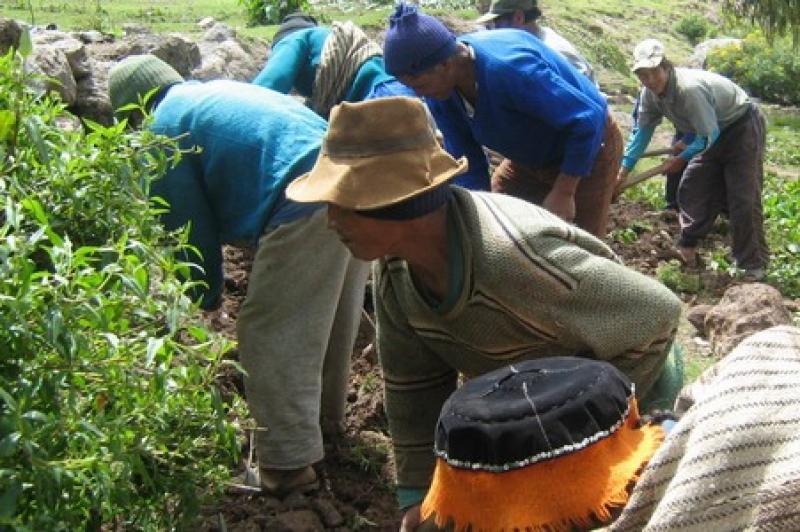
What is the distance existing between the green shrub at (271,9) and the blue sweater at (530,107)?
24.6ft

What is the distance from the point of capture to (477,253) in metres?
2.42

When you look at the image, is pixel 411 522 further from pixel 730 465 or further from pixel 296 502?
pixel 296 502

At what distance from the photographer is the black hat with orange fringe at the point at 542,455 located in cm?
145

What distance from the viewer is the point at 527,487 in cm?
146

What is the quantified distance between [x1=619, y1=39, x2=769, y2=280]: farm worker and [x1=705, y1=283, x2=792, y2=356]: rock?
1169mm

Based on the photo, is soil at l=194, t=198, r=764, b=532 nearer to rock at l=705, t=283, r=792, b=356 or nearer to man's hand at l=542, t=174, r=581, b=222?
rock at l=705, t=283, r=792, b=356

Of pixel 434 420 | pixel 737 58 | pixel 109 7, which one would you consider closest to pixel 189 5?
pixel 109 7

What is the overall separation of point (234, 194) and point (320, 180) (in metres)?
1.22

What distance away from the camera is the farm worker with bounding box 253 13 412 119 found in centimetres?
462

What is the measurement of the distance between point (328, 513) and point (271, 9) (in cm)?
875

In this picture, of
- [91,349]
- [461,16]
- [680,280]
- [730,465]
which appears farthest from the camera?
[461,16]

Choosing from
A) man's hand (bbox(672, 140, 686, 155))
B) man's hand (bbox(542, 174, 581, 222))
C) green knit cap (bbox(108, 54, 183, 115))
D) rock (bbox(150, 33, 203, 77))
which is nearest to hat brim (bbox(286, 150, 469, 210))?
green knit cap (bbox(108, 54, 183, 115))

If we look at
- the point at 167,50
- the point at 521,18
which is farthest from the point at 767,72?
the point at 167,50

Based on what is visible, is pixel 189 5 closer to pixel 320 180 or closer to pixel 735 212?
pixel 735 212
